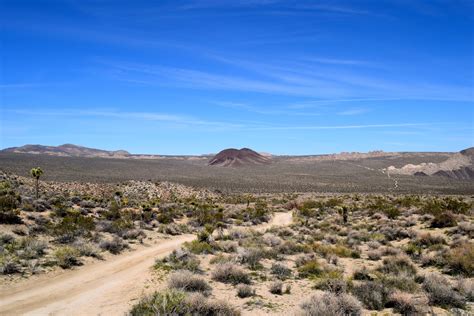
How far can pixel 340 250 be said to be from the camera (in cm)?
1647

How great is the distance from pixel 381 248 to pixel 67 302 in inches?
528

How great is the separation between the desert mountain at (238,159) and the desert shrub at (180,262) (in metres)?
154

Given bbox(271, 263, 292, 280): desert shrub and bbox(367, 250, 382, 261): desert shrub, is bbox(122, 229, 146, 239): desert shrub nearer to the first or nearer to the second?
bbox(271, 263, 292, 280): desert shrub

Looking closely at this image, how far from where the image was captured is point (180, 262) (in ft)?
45.7

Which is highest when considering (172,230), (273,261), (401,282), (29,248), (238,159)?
(238,159)

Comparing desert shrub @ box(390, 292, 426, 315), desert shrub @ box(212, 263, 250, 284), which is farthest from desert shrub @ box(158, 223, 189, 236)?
desert shrub @ box(390, 292, 426, 315)

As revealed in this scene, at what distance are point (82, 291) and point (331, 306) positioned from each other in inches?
299

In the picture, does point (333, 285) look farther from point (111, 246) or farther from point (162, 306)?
point (111, 246)

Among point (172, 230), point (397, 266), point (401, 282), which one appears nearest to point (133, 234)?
point (172, 230)

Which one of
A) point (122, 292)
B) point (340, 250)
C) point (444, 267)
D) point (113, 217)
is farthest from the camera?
point (113, 217)

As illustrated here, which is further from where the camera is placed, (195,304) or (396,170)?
(396,170)

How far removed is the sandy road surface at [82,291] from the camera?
9.45 meters

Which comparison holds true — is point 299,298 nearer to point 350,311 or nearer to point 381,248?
point 350,311

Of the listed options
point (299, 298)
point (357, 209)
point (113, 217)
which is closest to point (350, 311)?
point (299, 298)
